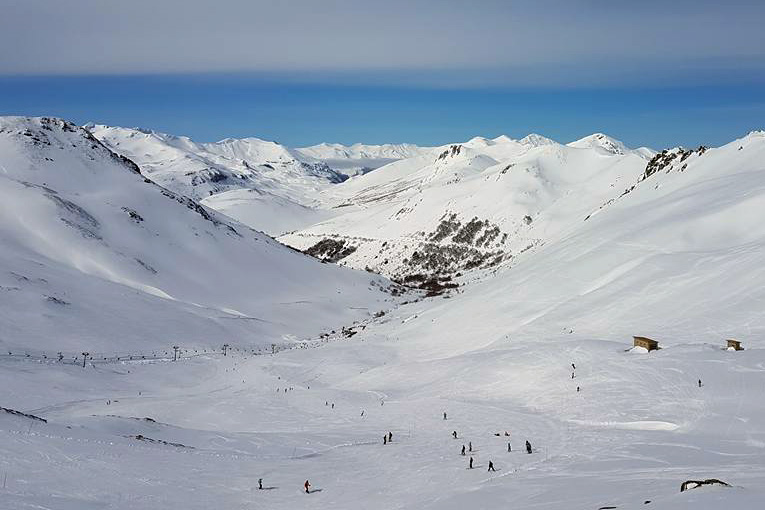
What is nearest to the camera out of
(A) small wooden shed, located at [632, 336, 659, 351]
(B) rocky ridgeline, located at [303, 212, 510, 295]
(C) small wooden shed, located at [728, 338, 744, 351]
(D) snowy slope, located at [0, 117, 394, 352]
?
(C) small wooden shed, located at [728, 338, 744, 351]

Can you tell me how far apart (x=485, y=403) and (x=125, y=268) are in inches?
2561

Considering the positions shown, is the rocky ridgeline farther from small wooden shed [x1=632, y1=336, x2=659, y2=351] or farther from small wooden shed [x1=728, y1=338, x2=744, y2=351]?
small wooden shed [x1=728, y1=338, x2=744, y2=351]

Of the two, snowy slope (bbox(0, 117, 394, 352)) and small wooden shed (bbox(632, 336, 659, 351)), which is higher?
snowy slope (bbox(0, 117, 394, 352))

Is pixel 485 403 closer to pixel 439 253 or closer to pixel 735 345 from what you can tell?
pixel 735 345

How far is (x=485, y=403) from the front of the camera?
3722 cm

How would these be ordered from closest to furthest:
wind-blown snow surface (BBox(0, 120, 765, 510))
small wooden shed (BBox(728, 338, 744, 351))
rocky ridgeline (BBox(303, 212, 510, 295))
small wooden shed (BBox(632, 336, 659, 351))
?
1. wind-blown snow surface (BBox(0, 120, 765, 510))
2. small wooden shed (BBox(728, 338, 744, 351))
3. small wooden shed (BBox(632, 336, 659, 351))
4. rocky ridgeline (BBox(303, 212, 510, 295))

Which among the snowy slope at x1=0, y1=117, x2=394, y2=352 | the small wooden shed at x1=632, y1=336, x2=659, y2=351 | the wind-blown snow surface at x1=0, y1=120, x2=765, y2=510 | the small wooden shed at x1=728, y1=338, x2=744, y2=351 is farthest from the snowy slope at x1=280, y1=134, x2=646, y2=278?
the small wooden shed at x1=728, y1=338, x2=744, y2=351

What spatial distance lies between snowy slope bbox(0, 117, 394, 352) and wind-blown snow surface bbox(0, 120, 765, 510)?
6.40 meters

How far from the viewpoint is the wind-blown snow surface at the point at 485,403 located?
21.7 meters

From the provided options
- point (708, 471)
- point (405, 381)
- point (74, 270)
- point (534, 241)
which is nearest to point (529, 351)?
point (405, 381)

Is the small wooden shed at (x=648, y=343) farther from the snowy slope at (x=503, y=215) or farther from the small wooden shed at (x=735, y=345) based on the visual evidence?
the snowy slope at (x=503, y=215)

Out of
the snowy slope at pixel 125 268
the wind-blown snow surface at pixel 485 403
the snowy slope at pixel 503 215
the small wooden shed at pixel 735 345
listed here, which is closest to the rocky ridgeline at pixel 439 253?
the snowy slope at pixel 503 215

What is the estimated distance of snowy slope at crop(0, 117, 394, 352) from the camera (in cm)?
6344

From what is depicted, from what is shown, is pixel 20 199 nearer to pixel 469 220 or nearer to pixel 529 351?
pixel 529 351
